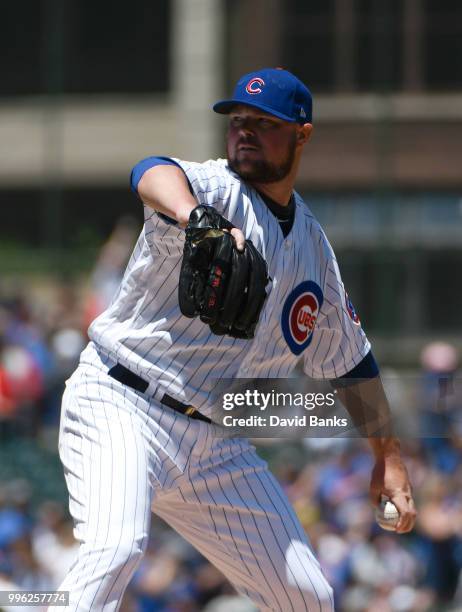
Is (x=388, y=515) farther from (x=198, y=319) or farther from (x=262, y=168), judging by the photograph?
(x=262, y=168)

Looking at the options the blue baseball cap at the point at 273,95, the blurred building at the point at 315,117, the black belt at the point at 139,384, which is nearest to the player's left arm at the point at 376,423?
the black belt at the point at 139,384

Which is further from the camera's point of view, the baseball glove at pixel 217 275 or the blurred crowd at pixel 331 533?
the blurred crowd at pixel 331 533

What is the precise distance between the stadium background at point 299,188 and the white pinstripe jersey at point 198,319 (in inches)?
101

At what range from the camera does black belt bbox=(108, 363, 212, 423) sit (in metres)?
3.56

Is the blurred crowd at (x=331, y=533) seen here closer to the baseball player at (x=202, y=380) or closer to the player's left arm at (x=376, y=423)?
the player's left arm at (x=376, y=423)

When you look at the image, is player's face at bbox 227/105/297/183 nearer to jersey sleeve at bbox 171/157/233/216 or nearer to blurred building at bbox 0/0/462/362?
jersey sleeve at bbox 171/157/233/216

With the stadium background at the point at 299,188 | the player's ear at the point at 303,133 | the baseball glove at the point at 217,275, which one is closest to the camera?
the baseball glove at the point at 217,275

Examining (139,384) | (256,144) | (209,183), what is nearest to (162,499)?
(139,384)

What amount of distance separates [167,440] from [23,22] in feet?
55.9

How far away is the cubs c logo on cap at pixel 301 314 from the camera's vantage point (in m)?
3.72

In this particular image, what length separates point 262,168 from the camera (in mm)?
3611

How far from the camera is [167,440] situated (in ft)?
11.6

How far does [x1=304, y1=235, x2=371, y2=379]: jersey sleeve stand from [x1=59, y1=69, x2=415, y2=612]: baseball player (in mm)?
34

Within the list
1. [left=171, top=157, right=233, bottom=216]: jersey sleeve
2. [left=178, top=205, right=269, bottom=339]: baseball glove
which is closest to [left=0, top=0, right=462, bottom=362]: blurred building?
[left=171, top=157, right=233, bottom=216]: jersey sleeve
